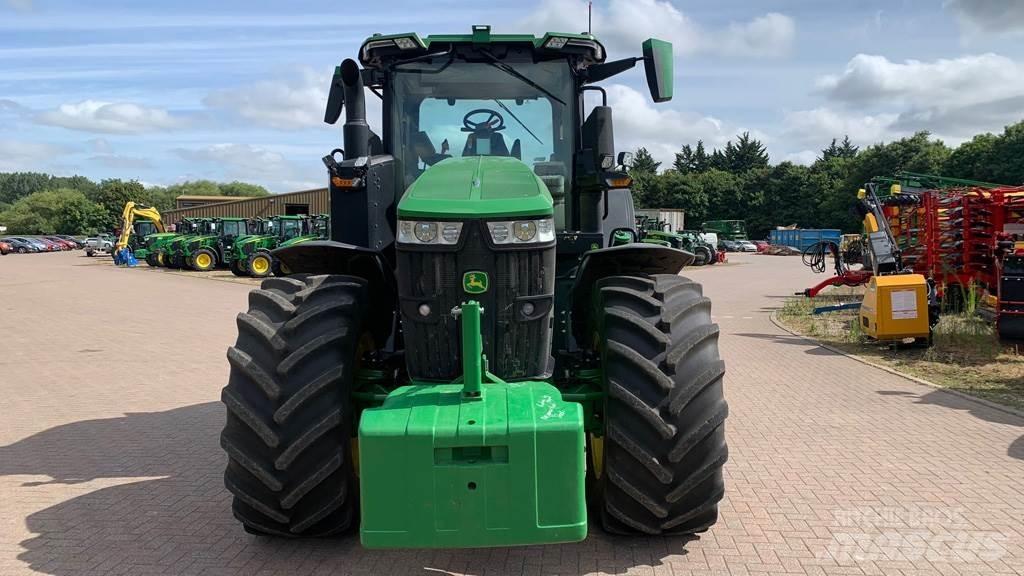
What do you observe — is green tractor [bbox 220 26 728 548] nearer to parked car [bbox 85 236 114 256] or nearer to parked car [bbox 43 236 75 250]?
parked car [bbox 85 236 114 256]

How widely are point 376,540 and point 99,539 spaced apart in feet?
6.93

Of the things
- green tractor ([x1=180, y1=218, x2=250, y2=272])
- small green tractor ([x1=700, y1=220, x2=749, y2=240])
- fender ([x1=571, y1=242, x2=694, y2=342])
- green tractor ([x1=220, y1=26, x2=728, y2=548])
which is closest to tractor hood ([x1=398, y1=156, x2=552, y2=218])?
green tractor ([x1=220, y1=26, x2=728, y2=548])

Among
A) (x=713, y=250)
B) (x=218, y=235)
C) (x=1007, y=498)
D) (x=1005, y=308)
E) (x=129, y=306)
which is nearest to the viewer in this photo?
(x=1007, y=498)

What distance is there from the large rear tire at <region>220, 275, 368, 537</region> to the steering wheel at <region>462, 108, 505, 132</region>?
1714mm

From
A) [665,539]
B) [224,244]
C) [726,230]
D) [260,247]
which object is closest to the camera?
[665,539]

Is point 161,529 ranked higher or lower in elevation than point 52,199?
lower

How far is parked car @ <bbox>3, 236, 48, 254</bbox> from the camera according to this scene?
6159 centimetres

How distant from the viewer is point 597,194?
5.02 m

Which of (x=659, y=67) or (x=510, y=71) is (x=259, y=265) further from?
(x=659, y=67)

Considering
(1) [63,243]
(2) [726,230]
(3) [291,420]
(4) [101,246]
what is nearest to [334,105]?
(3) [291,420]

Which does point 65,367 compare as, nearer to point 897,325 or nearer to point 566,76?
point 566,76

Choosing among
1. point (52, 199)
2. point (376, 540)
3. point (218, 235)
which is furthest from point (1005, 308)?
point (52, 199)

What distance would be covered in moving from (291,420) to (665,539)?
2.07 metres

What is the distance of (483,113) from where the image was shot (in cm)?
516
